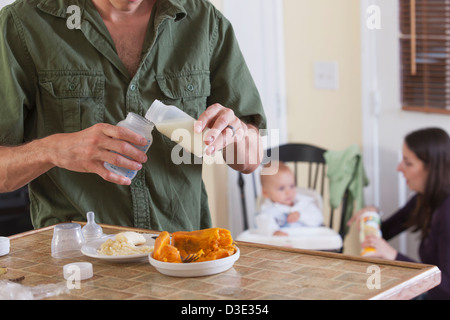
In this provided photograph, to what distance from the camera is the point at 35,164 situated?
154cm

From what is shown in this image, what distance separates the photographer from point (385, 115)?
137 inches

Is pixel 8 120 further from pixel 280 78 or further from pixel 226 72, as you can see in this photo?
pixel 280 78

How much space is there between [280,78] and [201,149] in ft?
7.95

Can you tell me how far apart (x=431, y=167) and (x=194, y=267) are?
6.75 ft

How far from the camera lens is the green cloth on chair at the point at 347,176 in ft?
11.0

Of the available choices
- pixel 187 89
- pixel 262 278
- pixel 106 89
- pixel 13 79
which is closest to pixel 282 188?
pixel 187 89

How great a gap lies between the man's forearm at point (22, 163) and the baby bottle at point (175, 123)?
0.95ft

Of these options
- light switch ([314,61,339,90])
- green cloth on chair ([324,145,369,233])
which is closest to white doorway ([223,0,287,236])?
light switch ([314,61,339,90])

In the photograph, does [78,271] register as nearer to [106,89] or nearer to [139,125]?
[139,125]

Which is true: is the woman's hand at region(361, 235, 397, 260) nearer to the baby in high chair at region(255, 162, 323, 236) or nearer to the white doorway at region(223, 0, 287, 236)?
the baby in high chair at region(255, 162, 323, 236)

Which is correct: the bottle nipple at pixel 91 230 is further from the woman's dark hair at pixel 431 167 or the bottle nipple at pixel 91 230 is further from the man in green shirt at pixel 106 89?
the woman's dark hair at pixel 431 167

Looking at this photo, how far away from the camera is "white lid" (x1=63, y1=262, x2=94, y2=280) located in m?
1.22

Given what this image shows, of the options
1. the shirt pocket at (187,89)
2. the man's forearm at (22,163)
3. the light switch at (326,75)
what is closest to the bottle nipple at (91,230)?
the man's forearm at (22,163)
